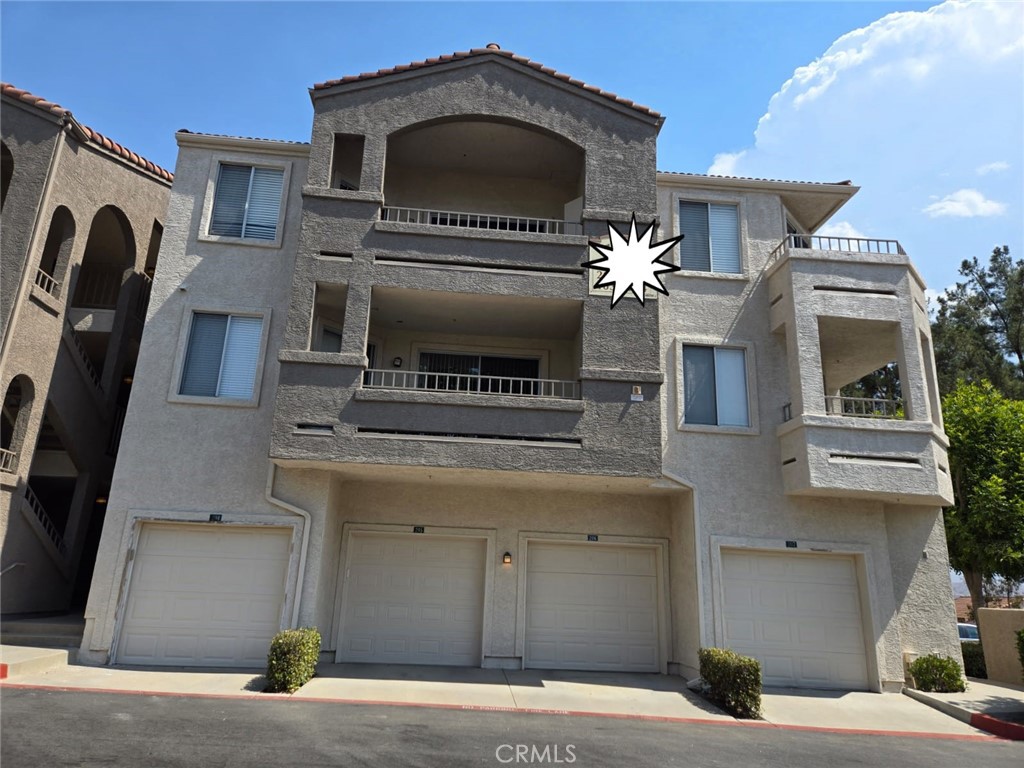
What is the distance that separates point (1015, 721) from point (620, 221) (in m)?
10.4

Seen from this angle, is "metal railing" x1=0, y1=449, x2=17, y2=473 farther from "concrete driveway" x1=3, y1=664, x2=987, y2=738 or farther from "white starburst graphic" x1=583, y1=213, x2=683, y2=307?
"white starburst graphic" x1=583, y1=213, x2=683, y2=307

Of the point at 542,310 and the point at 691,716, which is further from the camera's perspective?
the point at 542,310

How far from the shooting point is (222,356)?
12.4 meters

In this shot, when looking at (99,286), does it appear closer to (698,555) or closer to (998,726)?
(698,555)

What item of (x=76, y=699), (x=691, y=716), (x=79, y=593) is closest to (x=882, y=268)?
(x=691, y=716)

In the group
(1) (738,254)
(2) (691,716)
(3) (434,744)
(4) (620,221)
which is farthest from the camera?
(1) (738,254)

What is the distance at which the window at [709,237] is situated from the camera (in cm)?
1384

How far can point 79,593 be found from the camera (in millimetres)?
14703

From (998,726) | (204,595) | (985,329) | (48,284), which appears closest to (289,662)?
(204,595)

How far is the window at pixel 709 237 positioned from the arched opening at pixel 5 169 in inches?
554

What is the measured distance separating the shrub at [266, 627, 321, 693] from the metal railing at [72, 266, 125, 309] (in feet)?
37.9

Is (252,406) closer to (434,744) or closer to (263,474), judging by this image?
(263,474)

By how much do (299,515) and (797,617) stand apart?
950 cm

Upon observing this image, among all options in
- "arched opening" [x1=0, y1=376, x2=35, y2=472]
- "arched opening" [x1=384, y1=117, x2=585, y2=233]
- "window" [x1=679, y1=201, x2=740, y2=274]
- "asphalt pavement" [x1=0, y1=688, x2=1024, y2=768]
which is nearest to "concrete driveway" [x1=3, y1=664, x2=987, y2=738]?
"asphalt pavement" [x1=0, y1=688, x2=1024, y2=768]
